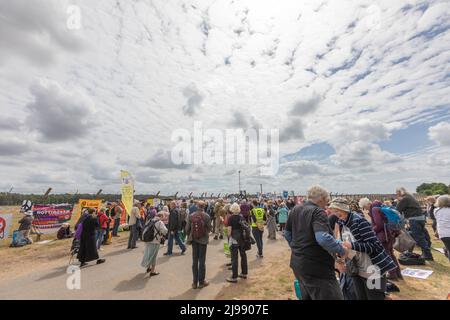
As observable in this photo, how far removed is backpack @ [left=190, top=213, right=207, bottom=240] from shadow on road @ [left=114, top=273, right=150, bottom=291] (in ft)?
6.13

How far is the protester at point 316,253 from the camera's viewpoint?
2.69 meters

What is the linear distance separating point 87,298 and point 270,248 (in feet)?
23.7

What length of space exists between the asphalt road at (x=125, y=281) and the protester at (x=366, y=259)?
313cm

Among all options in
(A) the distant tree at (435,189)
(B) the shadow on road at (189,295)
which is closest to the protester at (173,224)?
(B) the shadow on road at (189,295)

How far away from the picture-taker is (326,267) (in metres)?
2.78

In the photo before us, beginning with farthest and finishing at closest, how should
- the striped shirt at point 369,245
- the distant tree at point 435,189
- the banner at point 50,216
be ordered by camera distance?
the distant tree at point 435,189, the banner at point 50,216, the striped shirt at point 369,245

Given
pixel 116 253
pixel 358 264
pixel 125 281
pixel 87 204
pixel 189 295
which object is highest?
pixel 358 264

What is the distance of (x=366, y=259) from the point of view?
3053 mm

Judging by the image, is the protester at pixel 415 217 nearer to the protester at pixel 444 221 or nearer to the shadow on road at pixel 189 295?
the protester at pixel 444 221

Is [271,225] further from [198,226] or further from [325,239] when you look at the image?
[325,239]

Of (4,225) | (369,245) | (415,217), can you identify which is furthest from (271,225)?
(4,225)

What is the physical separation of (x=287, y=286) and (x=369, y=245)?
10.4 ft
